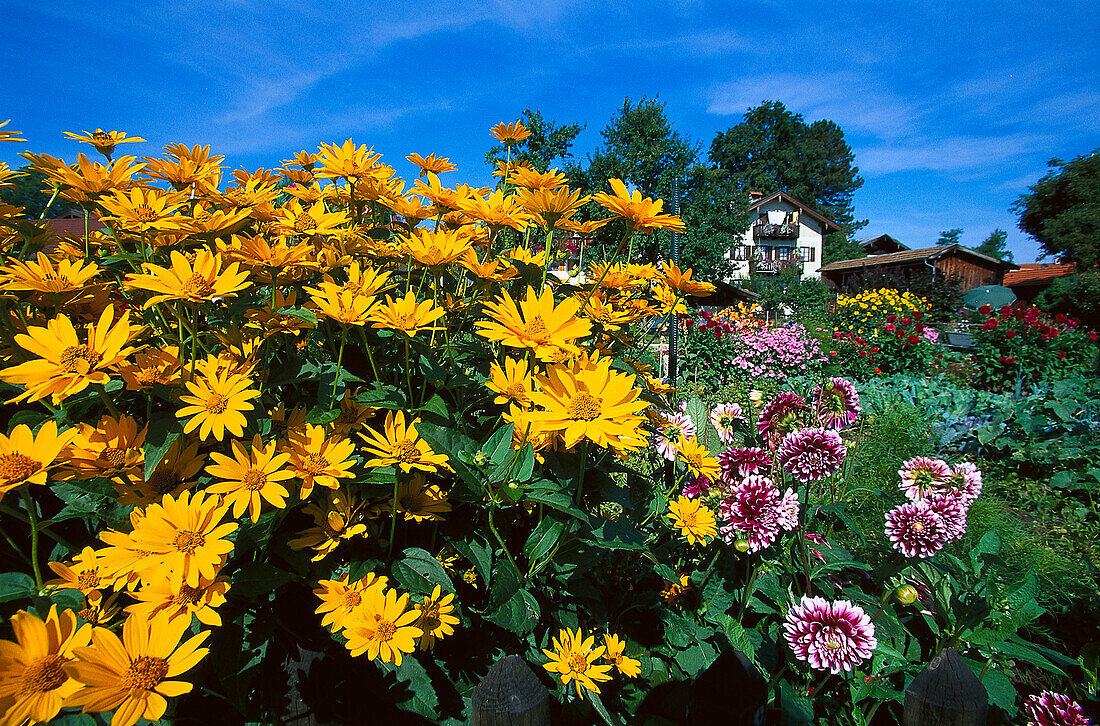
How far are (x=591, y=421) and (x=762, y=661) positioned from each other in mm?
1213

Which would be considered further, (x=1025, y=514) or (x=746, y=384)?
(x=746, y=384)

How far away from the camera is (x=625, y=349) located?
5.20 feet

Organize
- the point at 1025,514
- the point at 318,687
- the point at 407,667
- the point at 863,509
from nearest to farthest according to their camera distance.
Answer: the point at 407,667 < the point at 318,687 < the point at 863,509 < the point at 1025,514

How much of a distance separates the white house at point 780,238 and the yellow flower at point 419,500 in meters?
40.1

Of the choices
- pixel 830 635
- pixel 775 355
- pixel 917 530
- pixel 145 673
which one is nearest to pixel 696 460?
pixel 830 635

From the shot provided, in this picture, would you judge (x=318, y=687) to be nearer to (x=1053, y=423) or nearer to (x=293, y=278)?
(x=293, y=278)

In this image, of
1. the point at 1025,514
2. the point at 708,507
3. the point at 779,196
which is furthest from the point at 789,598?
the point at 779,196

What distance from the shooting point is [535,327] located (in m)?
1.03

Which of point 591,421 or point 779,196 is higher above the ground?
point 779,196

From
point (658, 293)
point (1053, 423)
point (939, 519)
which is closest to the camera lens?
point (939, 519)

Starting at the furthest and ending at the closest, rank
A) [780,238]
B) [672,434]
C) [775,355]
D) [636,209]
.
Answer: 1. [780,238]
2. [775,355]
3. [672,434]
4. [636,209]

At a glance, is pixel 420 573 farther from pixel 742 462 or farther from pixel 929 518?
pixel 929 518

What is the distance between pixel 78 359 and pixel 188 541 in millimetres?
360

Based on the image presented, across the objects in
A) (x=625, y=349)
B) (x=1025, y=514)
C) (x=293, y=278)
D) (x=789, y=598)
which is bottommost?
(x=1025, y=514)
